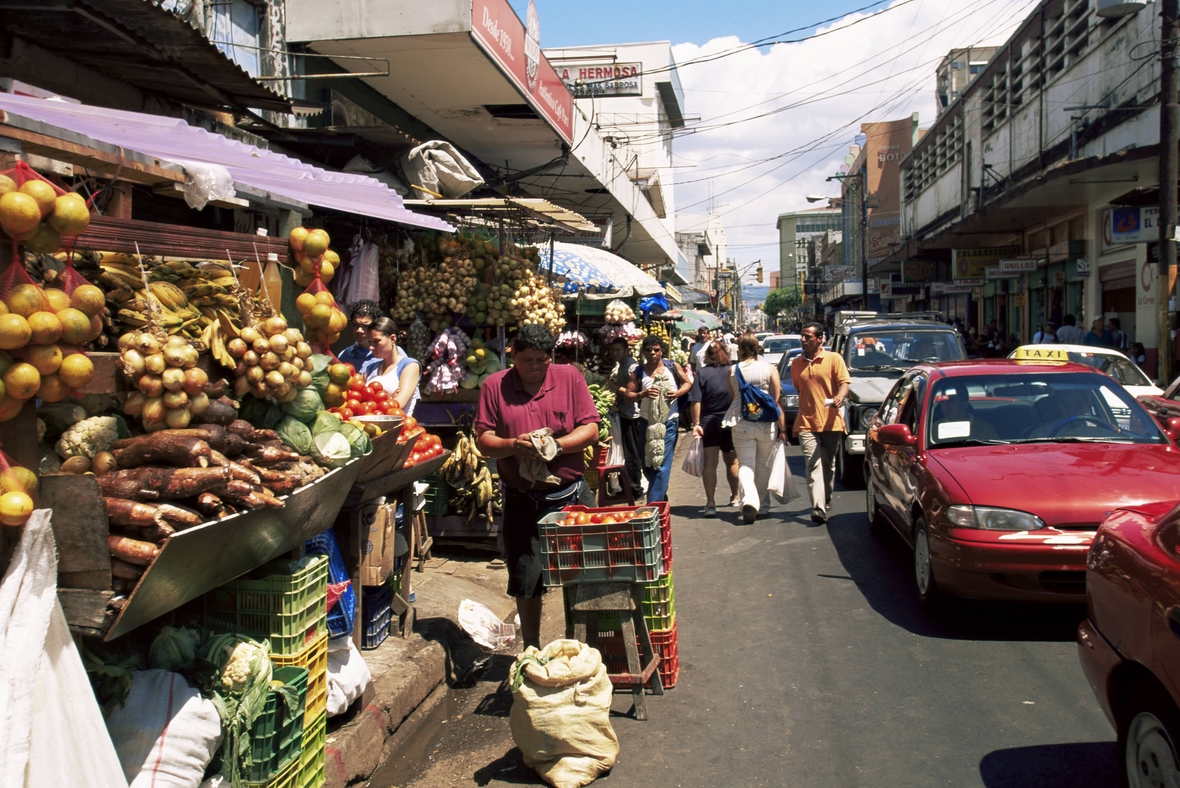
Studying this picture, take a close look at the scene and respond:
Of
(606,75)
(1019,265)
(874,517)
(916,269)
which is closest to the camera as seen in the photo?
(874,517)

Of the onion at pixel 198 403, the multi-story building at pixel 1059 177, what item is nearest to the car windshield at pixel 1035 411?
the onion at pixel 198 403

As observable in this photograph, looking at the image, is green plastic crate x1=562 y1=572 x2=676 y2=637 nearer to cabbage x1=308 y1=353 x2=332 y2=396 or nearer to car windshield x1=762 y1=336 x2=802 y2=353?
cabbage x1=308 y1=353 x2=332 y2=396

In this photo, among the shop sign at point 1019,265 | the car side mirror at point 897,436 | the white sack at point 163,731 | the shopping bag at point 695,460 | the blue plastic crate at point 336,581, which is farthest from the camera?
the shop sign at point 1019,265

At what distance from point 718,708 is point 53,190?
13.1ft

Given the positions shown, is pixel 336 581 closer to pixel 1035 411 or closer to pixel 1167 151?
pixel 1035 411

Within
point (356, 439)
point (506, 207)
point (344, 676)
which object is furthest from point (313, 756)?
point (506, 207)

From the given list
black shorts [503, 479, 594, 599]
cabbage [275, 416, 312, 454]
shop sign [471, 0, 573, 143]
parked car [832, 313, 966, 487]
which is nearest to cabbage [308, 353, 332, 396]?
cabbage [275, 416, 312, 454]

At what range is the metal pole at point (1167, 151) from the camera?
14109 millimetres

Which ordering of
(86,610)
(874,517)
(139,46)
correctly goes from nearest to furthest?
(86,610) → (139,46) → (874,517)

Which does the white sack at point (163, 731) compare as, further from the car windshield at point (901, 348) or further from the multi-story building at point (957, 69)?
the multi-story building at point (957, 69)

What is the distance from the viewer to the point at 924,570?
6.45m

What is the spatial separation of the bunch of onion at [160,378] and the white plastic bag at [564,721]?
1961mm

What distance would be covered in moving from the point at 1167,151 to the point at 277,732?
1572 centimetres

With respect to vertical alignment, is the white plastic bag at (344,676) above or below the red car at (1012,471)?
below
